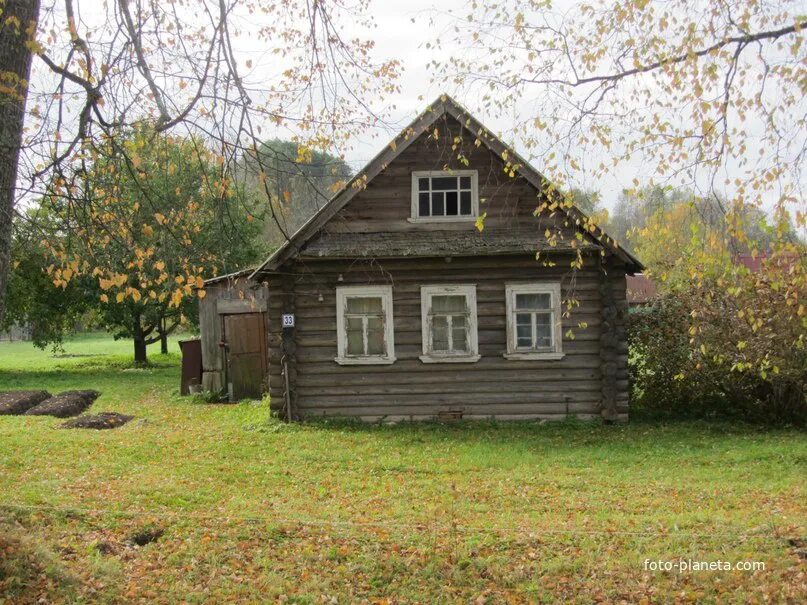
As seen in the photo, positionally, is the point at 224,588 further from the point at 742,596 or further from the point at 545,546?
the point at 742,596

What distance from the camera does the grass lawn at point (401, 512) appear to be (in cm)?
638

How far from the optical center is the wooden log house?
14.4 metres

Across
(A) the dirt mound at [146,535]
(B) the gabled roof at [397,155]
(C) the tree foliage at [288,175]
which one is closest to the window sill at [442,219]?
(B) the gabled roof at [397,155]

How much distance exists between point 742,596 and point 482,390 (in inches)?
336

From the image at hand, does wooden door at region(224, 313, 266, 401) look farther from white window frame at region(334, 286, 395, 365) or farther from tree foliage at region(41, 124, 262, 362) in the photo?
tree foliage at region(41, 124, 262, 362)

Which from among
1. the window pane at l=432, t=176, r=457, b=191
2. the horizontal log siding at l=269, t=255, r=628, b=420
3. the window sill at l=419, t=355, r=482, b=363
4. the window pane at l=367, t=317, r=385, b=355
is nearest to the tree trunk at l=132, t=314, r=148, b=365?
the horizontal log siding at l=269, t=255, r=628, b=420

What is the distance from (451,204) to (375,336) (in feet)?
10.1

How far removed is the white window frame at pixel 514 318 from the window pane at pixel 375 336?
8.21ft

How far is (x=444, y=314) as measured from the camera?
572 inches

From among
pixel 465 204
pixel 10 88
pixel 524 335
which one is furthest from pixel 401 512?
pixel 465 204

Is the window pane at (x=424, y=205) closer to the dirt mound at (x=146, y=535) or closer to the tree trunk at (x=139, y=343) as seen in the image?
the dirt mound at (x=146, y=535)

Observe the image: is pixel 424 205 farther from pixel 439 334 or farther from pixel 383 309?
pixel 439 334

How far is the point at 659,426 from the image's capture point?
14500mm

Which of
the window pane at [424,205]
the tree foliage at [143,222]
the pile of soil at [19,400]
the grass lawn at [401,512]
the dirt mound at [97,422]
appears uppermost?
the window pane at [424,205]
